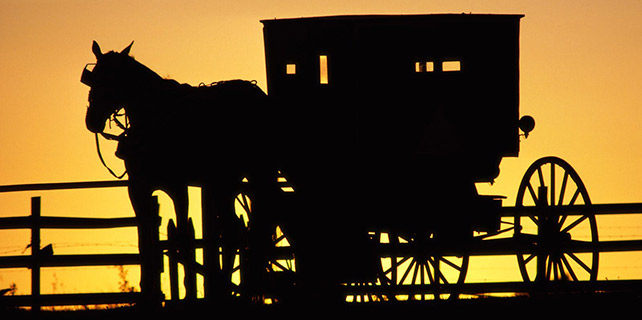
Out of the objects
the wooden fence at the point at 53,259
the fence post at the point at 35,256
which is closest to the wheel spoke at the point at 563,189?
the wooden fence at the point at 53,259

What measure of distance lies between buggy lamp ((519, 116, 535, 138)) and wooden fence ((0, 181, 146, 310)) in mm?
5770

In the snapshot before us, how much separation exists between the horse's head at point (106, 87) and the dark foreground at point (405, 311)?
258cm

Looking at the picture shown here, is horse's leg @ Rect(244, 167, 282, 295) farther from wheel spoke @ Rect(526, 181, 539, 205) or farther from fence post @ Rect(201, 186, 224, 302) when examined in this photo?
wheel spoke @ Rect(526, 181, 539, 205)

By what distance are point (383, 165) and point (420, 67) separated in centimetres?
362

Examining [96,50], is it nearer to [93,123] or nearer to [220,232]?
[93,123]

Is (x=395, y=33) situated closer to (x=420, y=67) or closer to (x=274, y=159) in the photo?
(x=420, y=67)

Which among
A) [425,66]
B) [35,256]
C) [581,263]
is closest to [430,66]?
[425,66]

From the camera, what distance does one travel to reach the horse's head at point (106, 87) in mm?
10563

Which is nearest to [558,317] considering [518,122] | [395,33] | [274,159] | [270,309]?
[270,309]

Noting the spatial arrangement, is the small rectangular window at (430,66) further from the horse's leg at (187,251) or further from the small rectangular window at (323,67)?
the horse's leg at (187,251)

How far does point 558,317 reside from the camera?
7816 mm

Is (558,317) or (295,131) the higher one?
(295,131)

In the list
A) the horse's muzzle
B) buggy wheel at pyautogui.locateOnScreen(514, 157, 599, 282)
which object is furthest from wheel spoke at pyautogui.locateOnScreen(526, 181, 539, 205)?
the horse's muzzle

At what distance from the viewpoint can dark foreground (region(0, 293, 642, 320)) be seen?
800 cm
